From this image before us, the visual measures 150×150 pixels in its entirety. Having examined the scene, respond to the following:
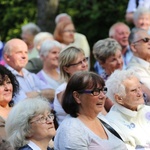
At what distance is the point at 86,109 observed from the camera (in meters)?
5.74

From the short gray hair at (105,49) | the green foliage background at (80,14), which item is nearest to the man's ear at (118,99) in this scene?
the short gray hair at (105,49)

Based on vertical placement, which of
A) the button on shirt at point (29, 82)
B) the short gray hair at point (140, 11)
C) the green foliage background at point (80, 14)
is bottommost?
the green foliage background at point (80, 14)

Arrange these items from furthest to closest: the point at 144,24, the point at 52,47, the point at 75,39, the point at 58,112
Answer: the point at 75,39 < the point at 144,24 < the point at 52,47 < the point at 58,112

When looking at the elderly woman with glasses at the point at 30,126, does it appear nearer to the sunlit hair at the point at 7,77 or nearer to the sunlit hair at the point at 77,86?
the sunlit hair at the point at 77,86

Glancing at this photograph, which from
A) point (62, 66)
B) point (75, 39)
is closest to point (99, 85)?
point (62, 66)

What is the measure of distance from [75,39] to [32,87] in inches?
101

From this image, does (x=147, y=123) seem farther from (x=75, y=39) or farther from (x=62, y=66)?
(x=75, y=39)

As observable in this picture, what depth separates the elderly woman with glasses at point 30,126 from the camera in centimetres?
533

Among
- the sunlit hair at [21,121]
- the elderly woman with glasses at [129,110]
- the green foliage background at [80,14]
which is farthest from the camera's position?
the green foliage background at [80,14]

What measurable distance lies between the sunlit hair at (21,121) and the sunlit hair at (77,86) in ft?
1.03

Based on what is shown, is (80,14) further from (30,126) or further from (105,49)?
(30,126)

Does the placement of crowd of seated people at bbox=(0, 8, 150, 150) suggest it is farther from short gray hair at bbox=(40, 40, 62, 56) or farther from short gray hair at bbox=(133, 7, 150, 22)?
short gray hair at bbox=(133, 7, 150, 22)

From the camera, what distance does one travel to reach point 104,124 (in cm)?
598

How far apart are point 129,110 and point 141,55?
1459mm
